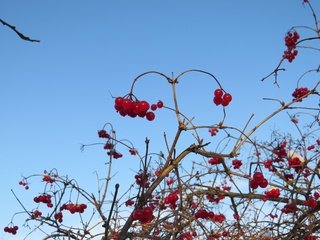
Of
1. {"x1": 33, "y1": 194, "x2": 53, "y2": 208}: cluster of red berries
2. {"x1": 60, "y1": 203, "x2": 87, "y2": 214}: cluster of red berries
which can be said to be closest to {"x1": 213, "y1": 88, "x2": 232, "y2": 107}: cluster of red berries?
{"x1": 60, "y1": 203, "x2": 87, "y2": 214}: cluster of red berries

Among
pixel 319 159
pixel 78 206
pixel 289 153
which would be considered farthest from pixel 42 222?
pixel 289 153

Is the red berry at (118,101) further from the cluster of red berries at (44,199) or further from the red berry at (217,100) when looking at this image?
the cluster of red berries at (44,199)

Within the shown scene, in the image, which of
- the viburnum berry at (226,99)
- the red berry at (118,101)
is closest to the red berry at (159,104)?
the viburnum berry at (226,99)

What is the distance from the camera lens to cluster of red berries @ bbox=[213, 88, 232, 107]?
3.09m

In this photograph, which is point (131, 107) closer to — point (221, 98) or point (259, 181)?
point (221, 98)

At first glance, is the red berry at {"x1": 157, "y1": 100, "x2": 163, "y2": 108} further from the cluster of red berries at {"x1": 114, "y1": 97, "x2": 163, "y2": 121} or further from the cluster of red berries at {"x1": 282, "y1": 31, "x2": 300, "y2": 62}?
the cluster of red berries at {"x1": 282, "y1": 31, "x2": 300, "y2": 62}

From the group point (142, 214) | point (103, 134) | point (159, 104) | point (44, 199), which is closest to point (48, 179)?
point (44, 199)

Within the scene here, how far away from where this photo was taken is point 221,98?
3.14m

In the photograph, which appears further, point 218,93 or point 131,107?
point 218,93

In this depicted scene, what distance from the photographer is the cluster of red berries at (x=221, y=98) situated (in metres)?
3.09

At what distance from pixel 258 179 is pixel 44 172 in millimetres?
4119

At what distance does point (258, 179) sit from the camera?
328cm

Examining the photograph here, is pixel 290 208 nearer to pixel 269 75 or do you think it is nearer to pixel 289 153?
pixel 269 75

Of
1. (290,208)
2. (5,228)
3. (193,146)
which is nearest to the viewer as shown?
(193,146)
